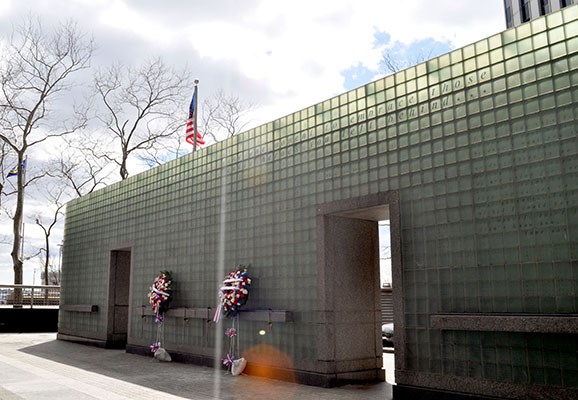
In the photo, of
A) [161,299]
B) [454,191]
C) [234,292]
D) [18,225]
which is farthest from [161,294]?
[18,225]

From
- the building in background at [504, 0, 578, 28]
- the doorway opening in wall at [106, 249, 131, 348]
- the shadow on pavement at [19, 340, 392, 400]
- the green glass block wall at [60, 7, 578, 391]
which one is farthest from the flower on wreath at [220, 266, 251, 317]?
the building in background at [504, 0, 578, 28]

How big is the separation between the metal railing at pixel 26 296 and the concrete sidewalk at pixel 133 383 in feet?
37.8

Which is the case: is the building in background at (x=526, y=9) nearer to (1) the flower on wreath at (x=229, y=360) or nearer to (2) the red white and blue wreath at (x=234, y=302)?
(2) the red white and blue wreath at (x=234, y=302)

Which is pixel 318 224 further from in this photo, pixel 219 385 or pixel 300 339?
pixel 219 385

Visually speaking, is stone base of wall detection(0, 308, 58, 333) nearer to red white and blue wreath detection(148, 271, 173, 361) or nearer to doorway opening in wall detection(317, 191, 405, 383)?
red white and blue wreath detection(148, 271, 173, 361)

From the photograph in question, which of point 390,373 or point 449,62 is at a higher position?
point 449,62

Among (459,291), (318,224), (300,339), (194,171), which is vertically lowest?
(300,339)

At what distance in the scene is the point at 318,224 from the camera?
9.90m

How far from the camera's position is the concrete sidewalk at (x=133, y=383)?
8586mm

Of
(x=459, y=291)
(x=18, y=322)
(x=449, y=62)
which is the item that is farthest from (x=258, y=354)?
(x=18, y=322)

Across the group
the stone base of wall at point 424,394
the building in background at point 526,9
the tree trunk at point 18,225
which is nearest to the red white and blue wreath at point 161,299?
the stone base of wall at point 424,394

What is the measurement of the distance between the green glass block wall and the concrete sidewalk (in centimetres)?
97

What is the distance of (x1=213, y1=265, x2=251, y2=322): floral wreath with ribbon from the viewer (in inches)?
431

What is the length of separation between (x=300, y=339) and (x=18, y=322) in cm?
1823
